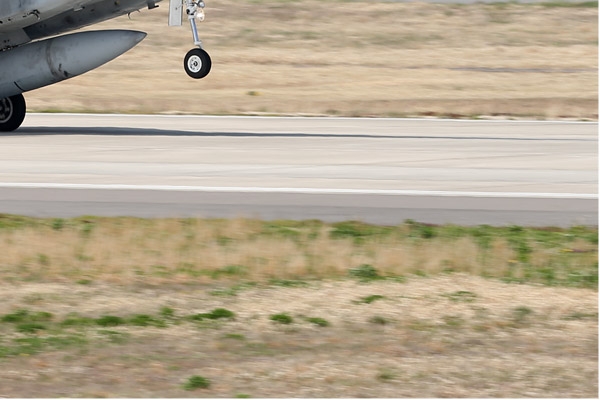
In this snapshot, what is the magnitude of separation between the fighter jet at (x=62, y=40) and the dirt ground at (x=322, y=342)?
49.5 feet

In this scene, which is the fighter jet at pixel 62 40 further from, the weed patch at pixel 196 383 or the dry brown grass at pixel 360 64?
the weed patch at pixel 196 383

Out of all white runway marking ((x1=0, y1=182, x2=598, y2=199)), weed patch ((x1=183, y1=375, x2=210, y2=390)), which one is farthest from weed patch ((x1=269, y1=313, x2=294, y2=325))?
white runway marking ((x1=0, y1=182, x2=598, y2=199))

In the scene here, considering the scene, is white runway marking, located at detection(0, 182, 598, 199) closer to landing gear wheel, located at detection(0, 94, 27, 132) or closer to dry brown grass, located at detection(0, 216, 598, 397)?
dry brown grass, located at detection(0, 216, 598, 397)

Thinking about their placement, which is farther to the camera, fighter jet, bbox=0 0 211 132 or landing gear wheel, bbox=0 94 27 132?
landing gear wheel, bbox=0 94 27 132

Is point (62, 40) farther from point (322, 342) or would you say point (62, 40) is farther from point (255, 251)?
point (322, 342)

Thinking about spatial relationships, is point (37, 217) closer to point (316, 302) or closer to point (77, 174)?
point (77, 174)

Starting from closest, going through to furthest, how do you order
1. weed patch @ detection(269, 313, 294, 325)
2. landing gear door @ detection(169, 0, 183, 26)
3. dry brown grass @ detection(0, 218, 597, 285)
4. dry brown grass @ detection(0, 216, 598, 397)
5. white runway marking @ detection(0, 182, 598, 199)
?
1. dry brown grass @ detection(0, 216, 598, 397)
2. weed patch @ detection(269, 313, 294, 325)
3. dry brown grass @ detection(0, 218, 597, 285)
4. white runway marking @ detection(0, 182, 598, 199)
5. landing gear door @ detection(169, 0, 183, 26)

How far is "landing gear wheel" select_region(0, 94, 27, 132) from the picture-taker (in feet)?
91.9

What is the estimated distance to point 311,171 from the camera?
65.6 ft

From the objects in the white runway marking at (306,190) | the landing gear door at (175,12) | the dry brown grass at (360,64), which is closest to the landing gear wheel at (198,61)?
the landing gear door at (175,12)

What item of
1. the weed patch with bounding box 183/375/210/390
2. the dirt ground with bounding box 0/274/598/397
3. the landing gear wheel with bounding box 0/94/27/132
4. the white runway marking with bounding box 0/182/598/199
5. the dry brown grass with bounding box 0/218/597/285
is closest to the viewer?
the weed patch with bounding box 183/375/210/390

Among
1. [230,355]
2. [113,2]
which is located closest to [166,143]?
[113,2]

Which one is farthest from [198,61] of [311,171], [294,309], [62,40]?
[294,309]

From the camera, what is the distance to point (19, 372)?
8016 mm
